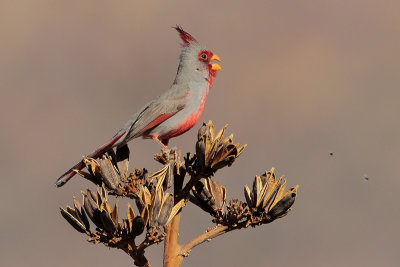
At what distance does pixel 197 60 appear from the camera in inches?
255

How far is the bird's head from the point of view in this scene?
255 inches

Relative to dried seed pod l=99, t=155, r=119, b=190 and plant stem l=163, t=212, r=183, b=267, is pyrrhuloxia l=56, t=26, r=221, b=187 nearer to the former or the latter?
dried seed pod l=99, t=155, r=119, b=190

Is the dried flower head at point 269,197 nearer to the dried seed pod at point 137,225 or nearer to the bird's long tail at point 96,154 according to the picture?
the dried seed pod at point 137,225

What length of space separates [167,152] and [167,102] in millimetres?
2065

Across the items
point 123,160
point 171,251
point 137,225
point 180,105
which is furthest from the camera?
point 180,105

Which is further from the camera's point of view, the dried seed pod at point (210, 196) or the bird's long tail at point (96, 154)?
the bird's long tail at point (96, 154)

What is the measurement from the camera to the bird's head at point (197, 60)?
6.47m

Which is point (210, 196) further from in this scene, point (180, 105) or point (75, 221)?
point (180, 105)

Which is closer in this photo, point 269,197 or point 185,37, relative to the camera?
point 269,197

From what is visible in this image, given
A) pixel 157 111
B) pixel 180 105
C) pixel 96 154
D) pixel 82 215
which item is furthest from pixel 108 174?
pixel 180 105

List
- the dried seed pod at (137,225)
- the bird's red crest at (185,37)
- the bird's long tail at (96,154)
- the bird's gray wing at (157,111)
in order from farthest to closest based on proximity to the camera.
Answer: the bird's red crest at (185,37) < the bird's gray wing at (157,111) < the bird's long tail at (96,154) < the dried seed pod at (137,225)

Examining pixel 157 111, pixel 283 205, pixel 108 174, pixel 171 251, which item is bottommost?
pixel 171 251

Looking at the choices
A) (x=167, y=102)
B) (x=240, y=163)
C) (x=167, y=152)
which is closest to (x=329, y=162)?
(x=240, y=163)

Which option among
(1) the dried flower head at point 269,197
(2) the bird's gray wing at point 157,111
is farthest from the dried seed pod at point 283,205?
(2) the bird's gray wing at point 157,111
